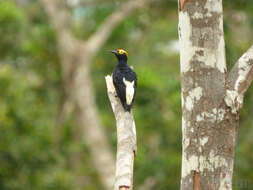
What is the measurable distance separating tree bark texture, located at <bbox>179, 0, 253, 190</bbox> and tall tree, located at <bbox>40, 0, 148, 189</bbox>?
7.47m

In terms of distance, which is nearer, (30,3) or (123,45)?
(123,45)

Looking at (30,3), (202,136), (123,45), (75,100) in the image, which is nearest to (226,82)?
(202,136)

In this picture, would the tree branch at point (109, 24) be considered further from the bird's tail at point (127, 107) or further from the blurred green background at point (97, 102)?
the bird's tail at point (127, 107)

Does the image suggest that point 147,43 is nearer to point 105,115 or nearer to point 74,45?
point 105,115

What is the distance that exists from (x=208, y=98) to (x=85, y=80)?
7995 mm

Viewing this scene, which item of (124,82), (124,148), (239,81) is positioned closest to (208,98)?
(239,81)

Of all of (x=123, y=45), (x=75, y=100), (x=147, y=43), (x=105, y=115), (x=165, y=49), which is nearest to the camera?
(x=75, y=100)

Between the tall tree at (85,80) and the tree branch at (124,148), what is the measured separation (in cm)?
707

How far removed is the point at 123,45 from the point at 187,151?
32.2 ft

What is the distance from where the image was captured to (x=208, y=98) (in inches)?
93.7

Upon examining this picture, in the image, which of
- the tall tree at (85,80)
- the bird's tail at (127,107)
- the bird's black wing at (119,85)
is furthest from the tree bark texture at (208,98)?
the tall tree at (85,80)

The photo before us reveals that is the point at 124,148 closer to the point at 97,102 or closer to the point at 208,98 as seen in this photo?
the point at 208,98

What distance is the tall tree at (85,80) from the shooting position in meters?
10.0

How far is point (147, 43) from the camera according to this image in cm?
1570
